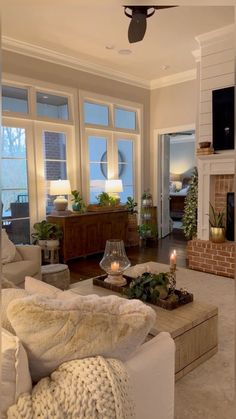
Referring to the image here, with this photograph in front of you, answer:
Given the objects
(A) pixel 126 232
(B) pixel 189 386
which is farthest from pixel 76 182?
(B) pixel 189 386

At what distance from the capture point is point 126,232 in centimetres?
584

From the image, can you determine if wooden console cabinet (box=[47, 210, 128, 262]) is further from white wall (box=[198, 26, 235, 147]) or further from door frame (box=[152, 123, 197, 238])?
white wall (box=[198, 26, 235, 147])

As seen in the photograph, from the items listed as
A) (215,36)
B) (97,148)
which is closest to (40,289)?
(215,36)

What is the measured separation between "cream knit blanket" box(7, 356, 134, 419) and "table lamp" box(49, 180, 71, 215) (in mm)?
3889

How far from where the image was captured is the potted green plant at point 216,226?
4277 mm

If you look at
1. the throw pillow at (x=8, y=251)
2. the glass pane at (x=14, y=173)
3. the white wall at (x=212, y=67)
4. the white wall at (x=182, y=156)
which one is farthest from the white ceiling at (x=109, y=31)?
the white wall at (x=182, y=156)

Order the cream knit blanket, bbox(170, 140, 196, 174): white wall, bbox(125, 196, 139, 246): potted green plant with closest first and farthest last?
the cream knit blanket → bbox(125, 196, 139, 246): potted green plant → bbox(170, 140, 196, 174): white wall

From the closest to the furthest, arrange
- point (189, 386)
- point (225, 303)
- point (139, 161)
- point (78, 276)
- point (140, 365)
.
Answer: point (140, 365)
point (189, 386)
point (225, 303)
point (78, 276)
point (139, 161)

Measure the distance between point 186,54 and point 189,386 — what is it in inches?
187

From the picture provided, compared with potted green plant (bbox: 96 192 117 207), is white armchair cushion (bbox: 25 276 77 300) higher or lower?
lower

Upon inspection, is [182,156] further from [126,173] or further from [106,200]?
[106,200]

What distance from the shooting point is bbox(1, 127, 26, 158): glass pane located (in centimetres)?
458

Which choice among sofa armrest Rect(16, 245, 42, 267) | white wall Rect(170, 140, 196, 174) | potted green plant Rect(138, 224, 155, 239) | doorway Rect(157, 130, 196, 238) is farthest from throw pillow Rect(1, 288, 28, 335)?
white wall Rect(170, 140, 196, 174)

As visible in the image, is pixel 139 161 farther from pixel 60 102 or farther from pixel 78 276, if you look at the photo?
pixel 78 276
